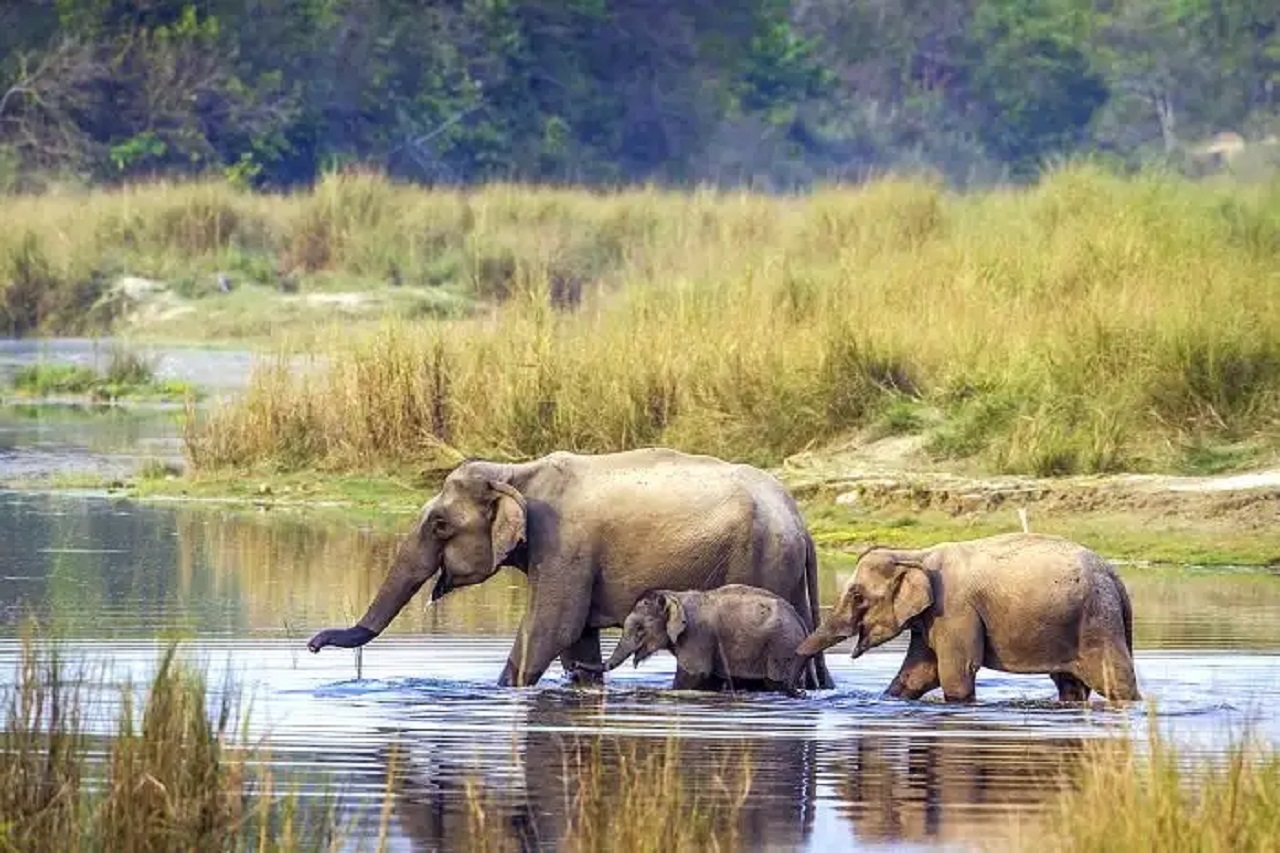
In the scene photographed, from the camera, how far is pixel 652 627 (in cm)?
1398

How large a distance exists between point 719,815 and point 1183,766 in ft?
5.26

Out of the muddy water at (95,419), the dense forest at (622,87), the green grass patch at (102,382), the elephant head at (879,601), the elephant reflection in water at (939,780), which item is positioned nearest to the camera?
the elephant reflection in water at (939,780)

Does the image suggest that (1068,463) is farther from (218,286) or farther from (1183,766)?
(218,286)

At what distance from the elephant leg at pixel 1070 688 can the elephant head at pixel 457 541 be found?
2365mm

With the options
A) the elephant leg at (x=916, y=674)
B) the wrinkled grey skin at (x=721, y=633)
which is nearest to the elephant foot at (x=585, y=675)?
the wrinkled grey skin at (x=721, y=633)

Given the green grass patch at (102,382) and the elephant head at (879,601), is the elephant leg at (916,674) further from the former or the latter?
the green grass patch at (102,382)

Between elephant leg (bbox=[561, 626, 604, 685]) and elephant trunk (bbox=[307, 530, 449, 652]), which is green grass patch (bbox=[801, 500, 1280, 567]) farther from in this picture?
elephant trunk (bbox=[307, 530, 449, 652])

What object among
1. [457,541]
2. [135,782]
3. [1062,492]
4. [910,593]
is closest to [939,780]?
[910,593]

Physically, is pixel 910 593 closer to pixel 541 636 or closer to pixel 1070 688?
pixel 1070 688

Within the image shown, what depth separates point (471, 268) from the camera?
40.5 m

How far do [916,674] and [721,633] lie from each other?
857mm

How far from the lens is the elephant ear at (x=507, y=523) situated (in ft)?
46.2

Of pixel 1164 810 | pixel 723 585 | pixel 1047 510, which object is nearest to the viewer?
pixel 1164 810

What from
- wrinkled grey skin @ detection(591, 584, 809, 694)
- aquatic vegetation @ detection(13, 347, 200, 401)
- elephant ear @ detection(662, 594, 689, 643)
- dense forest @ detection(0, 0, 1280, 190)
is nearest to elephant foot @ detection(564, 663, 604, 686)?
wrinkled grey skin @ detection(591, 584, 809, 694)
